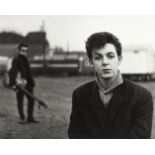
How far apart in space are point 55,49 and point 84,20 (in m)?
0.35

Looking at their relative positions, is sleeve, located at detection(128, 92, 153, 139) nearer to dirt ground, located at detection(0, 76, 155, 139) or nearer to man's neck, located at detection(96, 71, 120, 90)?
man's neck, located at detection(96, 71, 120, 90)

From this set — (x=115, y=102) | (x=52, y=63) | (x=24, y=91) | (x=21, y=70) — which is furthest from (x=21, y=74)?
(x=115, y=102)

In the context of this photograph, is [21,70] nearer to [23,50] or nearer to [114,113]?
[23,50]

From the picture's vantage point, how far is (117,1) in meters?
2.12

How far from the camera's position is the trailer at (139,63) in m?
2.10

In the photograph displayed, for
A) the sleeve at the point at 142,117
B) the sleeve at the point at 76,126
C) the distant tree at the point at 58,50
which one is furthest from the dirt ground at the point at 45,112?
the sleeve at the point at 142,117

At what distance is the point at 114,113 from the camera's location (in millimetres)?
1706

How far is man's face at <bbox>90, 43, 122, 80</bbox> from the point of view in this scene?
1.73 meters

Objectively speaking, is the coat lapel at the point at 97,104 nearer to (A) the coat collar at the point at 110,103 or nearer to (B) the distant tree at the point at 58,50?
(A) the coat collar at the point at 110,103

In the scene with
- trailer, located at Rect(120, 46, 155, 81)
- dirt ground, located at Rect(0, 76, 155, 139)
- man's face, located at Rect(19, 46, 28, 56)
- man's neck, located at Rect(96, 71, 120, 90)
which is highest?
man's face, located at Rect(19, 46, 28, 56)

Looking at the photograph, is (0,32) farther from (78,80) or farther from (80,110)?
(80,110)

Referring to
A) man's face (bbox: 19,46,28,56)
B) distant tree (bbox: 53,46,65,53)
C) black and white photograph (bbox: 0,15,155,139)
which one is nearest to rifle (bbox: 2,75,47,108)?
black and white photograph (bbox: 0,15,155,139)

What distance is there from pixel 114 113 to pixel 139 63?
0.69 meters

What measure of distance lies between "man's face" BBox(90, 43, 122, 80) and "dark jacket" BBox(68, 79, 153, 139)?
9 cm
